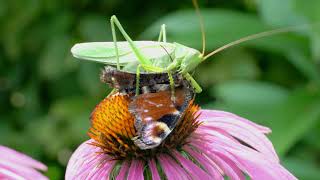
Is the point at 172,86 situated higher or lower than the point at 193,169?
higher

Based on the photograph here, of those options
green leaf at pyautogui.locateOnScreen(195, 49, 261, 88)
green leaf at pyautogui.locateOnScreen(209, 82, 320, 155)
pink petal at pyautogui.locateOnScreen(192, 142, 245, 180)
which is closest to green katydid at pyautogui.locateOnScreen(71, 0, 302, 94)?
pink petal at pyautogui.locateOnScreen(192, 142, 245, 180)

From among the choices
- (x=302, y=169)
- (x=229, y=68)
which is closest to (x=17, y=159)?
(x=302, y=169)

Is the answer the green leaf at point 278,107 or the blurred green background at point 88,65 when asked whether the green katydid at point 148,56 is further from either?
the blurred green background at point 88,65

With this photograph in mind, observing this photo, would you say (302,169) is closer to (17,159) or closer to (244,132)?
(244,132)

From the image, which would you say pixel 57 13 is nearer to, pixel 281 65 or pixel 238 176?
pixel 281 65

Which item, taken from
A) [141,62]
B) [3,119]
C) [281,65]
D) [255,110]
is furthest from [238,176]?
[3,119]
